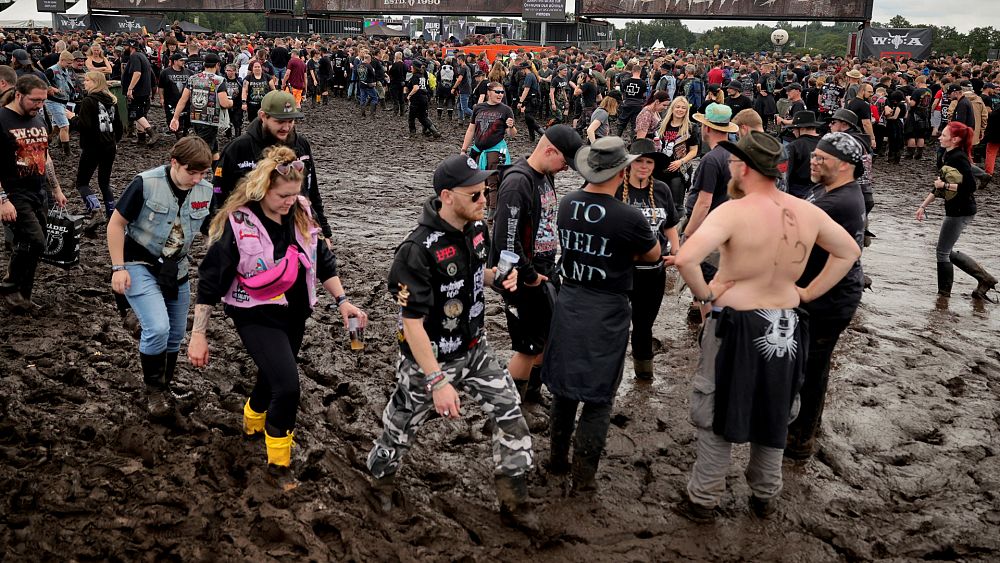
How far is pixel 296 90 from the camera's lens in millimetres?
20016

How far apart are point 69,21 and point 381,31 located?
63.8 feet

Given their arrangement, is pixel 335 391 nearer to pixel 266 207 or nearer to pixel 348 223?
pixel 266 207

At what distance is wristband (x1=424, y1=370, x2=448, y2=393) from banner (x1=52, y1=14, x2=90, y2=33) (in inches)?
2039

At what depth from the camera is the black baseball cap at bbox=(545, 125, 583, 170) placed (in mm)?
4613

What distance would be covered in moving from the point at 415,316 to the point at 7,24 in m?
52.7

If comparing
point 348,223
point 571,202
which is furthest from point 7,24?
point 571,202

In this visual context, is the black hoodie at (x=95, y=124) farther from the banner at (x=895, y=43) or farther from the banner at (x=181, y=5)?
the banner at (x=181, y=5)

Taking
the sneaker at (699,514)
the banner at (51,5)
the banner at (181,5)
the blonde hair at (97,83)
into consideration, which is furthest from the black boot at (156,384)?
the banner at (51,5)

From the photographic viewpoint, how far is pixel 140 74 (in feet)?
49.1

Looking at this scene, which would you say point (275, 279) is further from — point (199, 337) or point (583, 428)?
point (583, 428)

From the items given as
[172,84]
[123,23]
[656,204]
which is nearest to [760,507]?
[656,204]

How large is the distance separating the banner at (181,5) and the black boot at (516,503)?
47443 millimetres

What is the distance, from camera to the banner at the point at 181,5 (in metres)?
46.0

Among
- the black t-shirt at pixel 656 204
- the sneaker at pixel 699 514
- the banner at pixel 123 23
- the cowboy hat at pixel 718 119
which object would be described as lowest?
the sneaker at pixel 699 514
